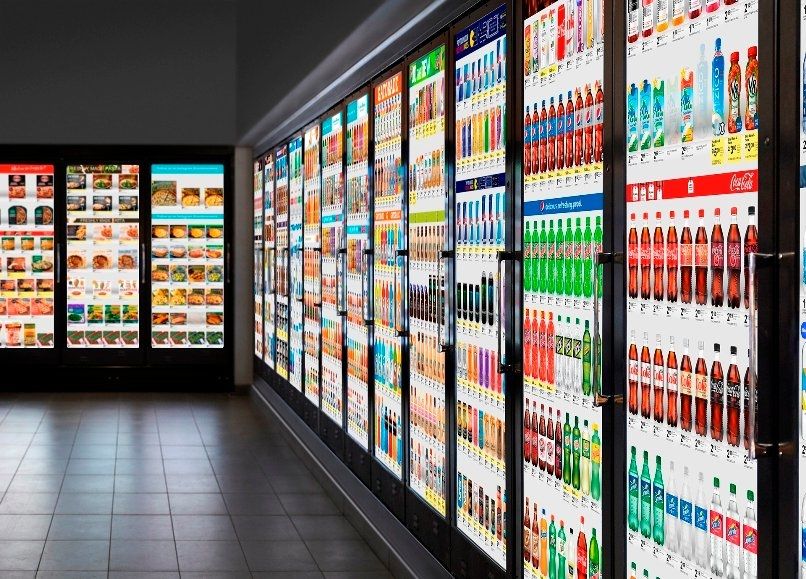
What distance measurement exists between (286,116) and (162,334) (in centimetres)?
428

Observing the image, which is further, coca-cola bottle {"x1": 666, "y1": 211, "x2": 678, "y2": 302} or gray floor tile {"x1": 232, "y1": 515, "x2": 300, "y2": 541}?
gray floor tile {"x1": 232, "y1": 515, "x2": 300, "y2": 541}

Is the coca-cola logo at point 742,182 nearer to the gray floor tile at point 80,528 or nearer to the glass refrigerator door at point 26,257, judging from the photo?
the gray floor tile at point 80,528

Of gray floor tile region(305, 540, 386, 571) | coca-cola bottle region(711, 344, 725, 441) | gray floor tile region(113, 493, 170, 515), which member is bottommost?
gray floor tile region(305, 540, 386, 571)

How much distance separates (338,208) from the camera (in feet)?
24.7

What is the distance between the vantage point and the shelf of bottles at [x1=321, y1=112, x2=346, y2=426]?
7457mm

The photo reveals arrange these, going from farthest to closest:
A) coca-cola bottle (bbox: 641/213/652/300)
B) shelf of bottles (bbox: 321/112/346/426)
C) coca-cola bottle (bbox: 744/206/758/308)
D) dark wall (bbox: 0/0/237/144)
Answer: dark wall (bbox: 0/0/237/144), shelf of bottles (bbox: 321/112/346/426), coca-cola bottle (bbox: 641/213/652/300), coca-cola bottle (bbox: 744/206/758/308)

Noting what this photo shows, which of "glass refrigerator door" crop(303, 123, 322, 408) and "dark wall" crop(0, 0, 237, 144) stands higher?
"dark wall" crop(0, 0, 237, 144)

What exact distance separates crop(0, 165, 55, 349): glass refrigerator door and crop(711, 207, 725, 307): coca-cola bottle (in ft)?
36.6

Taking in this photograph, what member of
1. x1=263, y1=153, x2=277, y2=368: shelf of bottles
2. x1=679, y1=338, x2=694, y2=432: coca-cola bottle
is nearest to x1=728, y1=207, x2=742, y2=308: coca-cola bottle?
x1=679, y1=338, x2=694, y2=432: coca-cola bottle

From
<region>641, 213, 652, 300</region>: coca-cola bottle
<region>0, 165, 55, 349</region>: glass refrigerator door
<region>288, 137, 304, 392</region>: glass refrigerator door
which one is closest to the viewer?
<region>641, 213, 652, 300</region>: coca-cola bottle

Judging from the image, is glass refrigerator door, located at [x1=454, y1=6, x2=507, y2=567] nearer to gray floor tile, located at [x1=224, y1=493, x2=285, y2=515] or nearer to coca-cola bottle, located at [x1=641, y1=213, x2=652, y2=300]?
coca-cola bottle, located at [x1=641, y1=213, x2=652, y2=300]

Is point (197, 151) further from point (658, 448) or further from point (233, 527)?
point (658, 448)

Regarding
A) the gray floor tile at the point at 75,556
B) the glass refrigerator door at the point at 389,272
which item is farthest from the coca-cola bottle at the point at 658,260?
the gray floor tile at the point at 75,556

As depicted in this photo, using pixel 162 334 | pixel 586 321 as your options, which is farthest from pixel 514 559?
pixel 162 334
